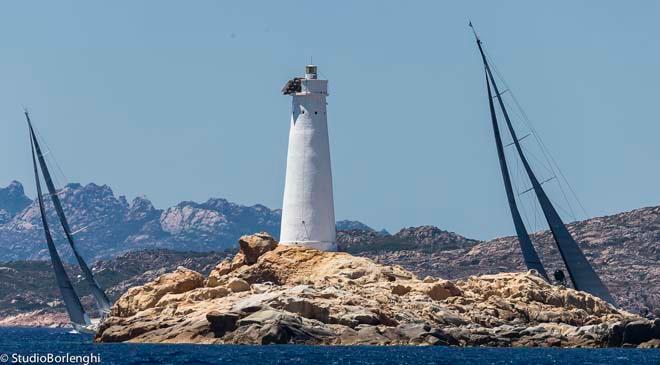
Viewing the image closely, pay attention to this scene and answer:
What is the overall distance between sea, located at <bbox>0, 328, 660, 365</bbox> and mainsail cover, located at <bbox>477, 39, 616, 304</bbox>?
600cm

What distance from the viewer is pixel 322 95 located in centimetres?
6912

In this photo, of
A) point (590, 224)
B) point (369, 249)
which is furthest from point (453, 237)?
point (590, 224)

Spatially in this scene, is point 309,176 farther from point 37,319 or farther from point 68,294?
point 37,319

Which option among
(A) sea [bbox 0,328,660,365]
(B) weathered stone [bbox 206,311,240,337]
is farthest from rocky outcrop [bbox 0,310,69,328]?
(B) weathered stone [bbox 206,311,240,337]

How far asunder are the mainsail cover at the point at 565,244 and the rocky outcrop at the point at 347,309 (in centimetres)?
148

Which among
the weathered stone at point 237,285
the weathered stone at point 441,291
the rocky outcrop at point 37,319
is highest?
the rocky outcrop at point 37,319

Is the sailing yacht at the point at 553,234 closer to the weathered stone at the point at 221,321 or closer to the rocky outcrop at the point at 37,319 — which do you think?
the weathered stone at the point at 221,321

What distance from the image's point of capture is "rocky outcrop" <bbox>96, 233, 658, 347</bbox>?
6062cm

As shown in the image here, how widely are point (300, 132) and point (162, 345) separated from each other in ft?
40.8

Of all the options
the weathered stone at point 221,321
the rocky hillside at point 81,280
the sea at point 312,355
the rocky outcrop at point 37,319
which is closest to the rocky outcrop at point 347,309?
the weathered stone at point 221,321

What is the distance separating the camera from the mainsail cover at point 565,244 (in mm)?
68438

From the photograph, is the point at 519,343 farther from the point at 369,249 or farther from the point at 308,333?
the point at 369,249

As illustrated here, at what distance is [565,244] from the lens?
225 ft

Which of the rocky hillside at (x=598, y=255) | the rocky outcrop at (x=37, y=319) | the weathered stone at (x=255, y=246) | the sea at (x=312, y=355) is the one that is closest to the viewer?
the sea at (x=312, y=355)
